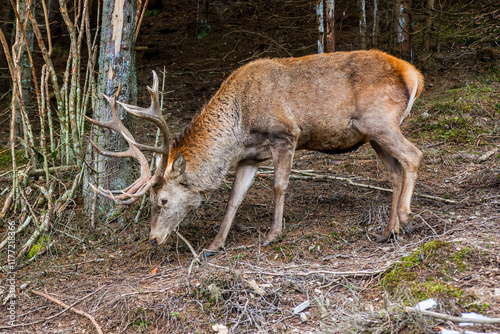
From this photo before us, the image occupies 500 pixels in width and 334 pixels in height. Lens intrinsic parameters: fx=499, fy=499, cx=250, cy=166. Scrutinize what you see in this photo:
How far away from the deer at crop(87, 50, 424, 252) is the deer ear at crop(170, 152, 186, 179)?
0.01 m

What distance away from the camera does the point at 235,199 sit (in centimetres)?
597

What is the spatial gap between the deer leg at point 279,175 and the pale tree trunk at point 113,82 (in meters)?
2.04

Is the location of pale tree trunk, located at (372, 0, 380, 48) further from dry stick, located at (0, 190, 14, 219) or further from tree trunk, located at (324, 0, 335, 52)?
dry stick, located at (0, 190, 14, 219)

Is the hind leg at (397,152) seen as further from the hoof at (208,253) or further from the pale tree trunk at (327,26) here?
the pale tree trunk at (327,26)

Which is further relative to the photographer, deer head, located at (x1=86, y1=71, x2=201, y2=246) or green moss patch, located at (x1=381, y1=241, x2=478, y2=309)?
deer head, located at (x1=86, y1=71, x2=201, y2=246)

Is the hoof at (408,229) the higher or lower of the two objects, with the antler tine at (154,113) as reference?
lower

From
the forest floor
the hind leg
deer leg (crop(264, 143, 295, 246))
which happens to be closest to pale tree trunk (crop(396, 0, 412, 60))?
the forest floor

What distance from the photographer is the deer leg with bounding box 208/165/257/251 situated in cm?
575

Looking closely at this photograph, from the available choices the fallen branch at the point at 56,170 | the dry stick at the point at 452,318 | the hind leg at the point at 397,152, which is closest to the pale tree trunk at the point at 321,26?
the hind leg at the point at 397,152

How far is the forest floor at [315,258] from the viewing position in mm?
3869

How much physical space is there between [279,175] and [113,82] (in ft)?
7.79

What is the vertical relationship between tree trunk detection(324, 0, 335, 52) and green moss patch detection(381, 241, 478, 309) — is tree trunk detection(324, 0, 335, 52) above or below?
above

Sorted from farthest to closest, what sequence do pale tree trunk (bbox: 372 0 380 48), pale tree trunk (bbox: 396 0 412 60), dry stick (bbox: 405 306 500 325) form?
1. pale tree trunk (bbox: 372 0 380 48)
2. pale tree trunk (bbox: 396 0 412 60)
3. dry stick (bbox: 405 306 500 325)

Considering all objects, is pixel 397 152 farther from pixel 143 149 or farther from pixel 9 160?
pixel 9 160
